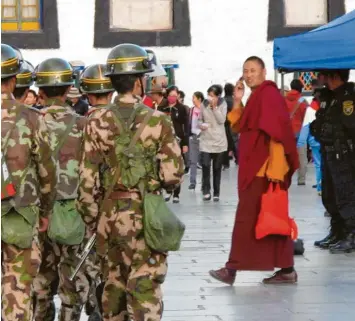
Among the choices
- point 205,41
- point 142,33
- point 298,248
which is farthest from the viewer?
point 205,41

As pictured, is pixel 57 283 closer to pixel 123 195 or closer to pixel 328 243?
pixel 123 195

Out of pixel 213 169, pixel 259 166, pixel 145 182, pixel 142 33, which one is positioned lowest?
pixel 213 169

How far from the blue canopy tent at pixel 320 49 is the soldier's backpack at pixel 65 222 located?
5042 mm

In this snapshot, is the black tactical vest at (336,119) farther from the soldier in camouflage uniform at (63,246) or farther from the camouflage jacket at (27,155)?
the camouflage jacket at (27,155)

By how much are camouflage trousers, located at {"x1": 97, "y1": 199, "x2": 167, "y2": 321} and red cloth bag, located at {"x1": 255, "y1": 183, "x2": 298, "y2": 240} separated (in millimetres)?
3287

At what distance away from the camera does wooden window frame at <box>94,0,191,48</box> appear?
31.1 m

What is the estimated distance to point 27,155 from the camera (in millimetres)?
6797

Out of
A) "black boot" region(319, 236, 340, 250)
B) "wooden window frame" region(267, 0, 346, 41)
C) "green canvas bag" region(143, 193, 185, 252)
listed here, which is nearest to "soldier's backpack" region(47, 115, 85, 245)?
"green canvas bag" region(143, 193, 185, 252)

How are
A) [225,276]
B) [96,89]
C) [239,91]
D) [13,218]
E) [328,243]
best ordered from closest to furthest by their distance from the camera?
[13,218] → [96,89] → [225,276] → [239,91] → [328,243]

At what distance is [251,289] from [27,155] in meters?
3.89

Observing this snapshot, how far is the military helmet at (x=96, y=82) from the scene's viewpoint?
8.24 meters

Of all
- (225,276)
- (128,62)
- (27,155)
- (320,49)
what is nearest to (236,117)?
(225,276)

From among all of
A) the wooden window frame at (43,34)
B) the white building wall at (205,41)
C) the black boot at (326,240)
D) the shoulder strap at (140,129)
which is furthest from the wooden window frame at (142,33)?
the shoulder strap at (140,129)

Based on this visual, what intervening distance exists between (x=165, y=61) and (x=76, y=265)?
2380 centimetres
